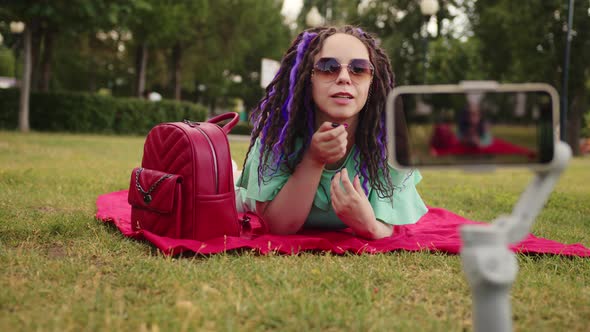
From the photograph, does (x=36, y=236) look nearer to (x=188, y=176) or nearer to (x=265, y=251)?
(x=188, y=176)

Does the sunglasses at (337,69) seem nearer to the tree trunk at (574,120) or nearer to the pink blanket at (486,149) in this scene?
the pink blanket at (486,149)

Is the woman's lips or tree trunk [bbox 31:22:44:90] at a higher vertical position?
tree trunk [bbox 31:22:44:90]

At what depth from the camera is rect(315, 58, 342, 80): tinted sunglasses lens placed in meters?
2.94

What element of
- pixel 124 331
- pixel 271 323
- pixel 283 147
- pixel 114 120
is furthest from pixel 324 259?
pixel 114 120

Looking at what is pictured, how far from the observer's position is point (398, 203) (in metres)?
3.35

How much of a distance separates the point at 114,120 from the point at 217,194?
55.6ft

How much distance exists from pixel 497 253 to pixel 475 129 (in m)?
0.32

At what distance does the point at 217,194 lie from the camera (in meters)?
3.00

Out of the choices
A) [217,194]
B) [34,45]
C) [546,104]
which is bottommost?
[217,194]

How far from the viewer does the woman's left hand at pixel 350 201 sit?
2953 millimetres

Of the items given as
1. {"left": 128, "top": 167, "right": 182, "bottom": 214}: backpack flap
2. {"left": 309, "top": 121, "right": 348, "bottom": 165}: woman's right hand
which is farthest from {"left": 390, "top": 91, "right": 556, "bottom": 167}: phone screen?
{"left": 128, "top": 167, "right": 182, "bottom": 214}: backpack flap

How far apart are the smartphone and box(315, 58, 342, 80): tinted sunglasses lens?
1.52 m

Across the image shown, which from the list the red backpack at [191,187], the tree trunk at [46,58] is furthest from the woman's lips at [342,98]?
the tree trunk at [46,58]

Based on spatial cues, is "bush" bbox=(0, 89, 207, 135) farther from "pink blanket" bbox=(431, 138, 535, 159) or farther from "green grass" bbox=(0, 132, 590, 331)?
"pink blanket" bbox=(431, 138, 535, 159)
